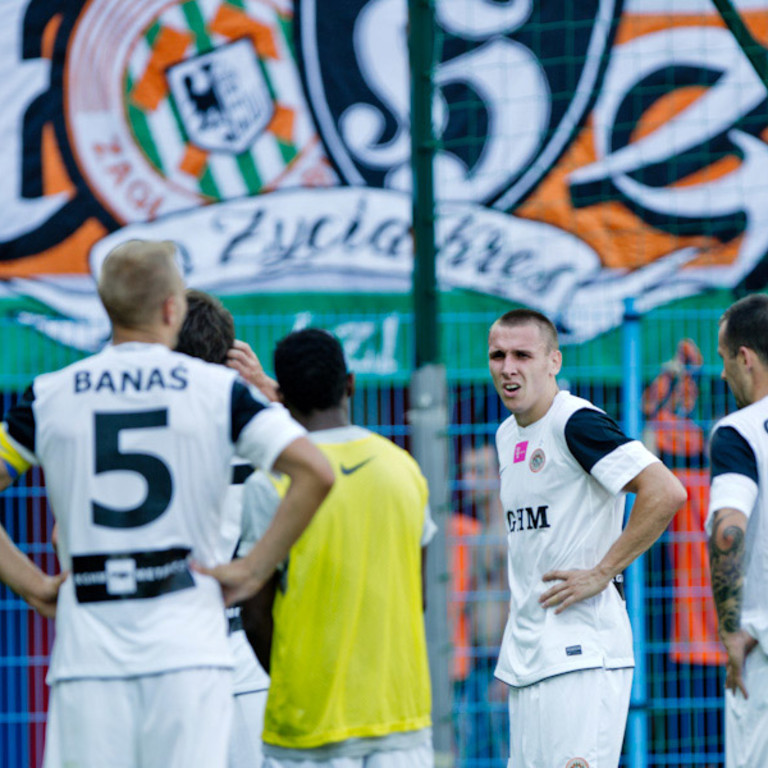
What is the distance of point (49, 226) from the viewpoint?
9.20 metres

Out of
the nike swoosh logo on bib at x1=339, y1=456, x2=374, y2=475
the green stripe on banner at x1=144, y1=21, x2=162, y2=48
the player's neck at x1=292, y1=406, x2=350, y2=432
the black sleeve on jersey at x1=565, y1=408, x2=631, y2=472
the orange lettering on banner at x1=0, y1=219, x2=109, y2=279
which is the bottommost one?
the nike swoosh logo on bib at x1=339, y1=456, x2=374, y2=475

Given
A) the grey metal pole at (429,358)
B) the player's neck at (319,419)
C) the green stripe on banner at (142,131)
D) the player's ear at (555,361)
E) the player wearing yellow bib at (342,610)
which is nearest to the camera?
the player wearing yellow bib at (342,610)

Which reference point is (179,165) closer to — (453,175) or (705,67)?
(453,175)

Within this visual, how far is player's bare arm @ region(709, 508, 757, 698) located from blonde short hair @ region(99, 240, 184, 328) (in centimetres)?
204

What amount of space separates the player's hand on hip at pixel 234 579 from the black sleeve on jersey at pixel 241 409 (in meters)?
0.33

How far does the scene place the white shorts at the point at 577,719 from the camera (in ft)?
16.1

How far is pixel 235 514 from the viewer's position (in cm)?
484

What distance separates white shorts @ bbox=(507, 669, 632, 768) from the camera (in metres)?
4.91

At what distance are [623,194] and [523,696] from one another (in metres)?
4.74

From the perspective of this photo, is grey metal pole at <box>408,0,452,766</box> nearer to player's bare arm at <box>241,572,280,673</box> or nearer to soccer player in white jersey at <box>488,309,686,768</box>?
player's bare arm at <box>241,572,280,673</box>

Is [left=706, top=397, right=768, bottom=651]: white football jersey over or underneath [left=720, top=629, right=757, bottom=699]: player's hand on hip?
over

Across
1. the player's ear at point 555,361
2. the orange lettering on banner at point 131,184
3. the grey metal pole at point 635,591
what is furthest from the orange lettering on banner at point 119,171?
the player's ear at point 555,361

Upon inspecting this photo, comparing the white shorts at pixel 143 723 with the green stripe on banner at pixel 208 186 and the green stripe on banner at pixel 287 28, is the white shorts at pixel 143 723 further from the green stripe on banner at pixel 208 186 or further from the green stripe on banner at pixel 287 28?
the green stripe on banner at pixel 287 28

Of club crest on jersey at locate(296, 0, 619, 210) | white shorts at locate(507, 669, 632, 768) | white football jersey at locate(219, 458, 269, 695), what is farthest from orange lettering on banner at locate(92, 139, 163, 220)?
white shorts at locate(507, 669, 632, 768)
